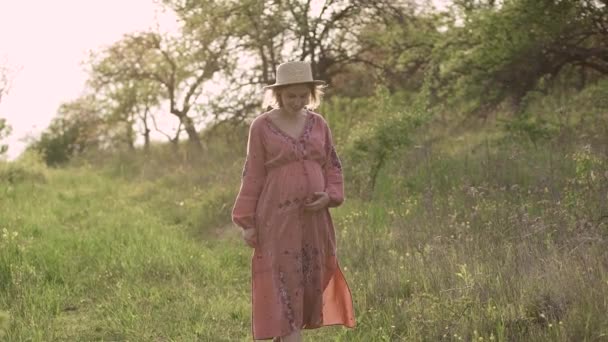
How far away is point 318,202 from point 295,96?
629 millimetres

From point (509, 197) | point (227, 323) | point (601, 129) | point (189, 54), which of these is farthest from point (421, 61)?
point (227, 323)

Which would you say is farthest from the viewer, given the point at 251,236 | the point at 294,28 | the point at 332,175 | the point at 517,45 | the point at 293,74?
the point at 294,28

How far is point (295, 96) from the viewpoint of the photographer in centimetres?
399

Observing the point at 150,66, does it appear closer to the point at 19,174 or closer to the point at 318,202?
the point at 19,174

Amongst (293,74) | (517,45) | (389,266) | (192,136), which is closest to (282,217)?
(293,74)

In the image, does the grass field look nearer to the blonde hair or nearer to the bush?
the blonde hair

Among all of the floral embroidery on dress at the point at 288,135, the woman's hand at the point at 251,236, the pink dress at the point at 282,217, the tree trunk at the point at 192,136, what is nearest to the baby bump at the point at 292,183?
the pink dress at the point at 282,217

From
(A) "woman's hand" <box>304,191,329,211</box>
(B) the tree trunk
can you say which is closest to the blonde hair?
(A) "woman's hand" <box>304,191,329,211</box>

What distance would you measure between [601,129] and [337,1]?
289 inches

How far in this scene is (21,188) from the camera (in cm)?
1366

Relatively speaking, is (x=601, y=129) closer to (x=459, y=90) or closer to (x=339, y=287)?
(x=459, y=90)

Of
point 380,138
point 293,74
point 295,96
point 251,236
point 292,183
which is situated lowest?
point 251,236

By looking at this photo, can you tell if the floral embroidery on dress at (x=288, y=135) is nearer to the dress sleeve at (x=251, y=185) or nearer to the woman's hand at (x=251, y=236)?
the dress sleeve at (x=251, y=185)

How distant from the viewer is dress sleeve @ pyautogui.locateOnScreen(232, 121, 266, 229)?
4.01m
